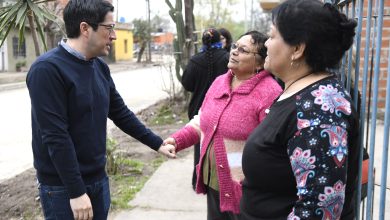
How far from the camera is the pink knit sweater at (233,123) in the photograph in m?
2.83

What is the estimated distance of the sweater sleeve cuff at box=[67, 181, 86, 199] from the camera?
2444mm

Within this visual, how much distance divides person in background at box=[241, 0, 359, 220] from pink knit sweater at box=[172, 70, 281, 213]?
2.85 ft

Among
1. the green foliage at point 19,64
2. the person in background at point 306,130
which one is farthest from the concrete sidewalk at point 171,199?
the green foliage at point 19,64

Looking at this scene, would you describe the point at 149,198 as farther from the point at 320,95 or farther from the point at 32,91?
the point at 320,95

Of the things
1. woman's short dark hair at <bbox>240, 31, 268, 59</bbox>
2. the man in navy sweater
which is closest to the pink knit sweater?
woman's short dark hair at <bbox>240, 31, 268, 59</bbox>

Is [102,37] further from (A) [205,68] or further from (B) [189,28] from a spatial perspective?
(B) [189,28]

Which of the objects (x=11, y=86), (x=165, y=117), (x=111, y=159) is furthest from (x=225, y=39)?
(x=11, y=86)

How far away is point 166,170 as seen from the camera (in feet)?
20.8

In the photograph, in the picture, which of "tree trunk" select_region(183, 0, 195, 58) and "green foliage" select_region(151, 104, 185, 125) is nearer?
"tree trunk" select_region(183, 0, 195, 58)

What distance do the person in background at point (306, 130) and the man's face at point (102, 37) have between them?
1.10 m

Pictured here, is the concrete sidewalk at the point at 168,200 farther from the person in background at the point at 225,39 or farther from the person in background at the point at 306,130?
the person in background at the point at 306,130

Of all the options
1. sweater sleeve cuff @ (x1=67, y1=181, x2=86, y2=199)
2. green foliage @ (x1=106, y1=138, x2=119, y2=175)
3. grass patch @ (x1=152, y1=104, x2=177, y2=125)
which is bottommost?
grass patch @ (x1=152, y1=104, x2=177, y2=125)

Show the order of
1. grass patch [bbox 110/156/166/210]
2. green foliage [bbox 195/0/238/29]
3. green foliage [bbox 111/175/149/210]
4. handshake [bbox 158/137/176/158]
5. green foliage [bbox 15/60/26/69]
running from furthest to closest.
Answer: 1. green foliage [bbox 195/0/238/29]
2. green foliage [bbox 15/60/26/69]
3. grass patch [bbox 110/156/166/210]
4. green foliage [bbox 111/175/149/210]
5. handshake [bbox 158/137/176/158]

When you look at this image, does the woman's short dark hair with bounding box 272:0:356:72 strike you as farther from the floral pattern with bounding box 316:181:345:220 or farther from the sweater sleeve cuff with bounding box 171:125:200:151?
the sweater sleeve cuff with bounding box 171:125:200:151
